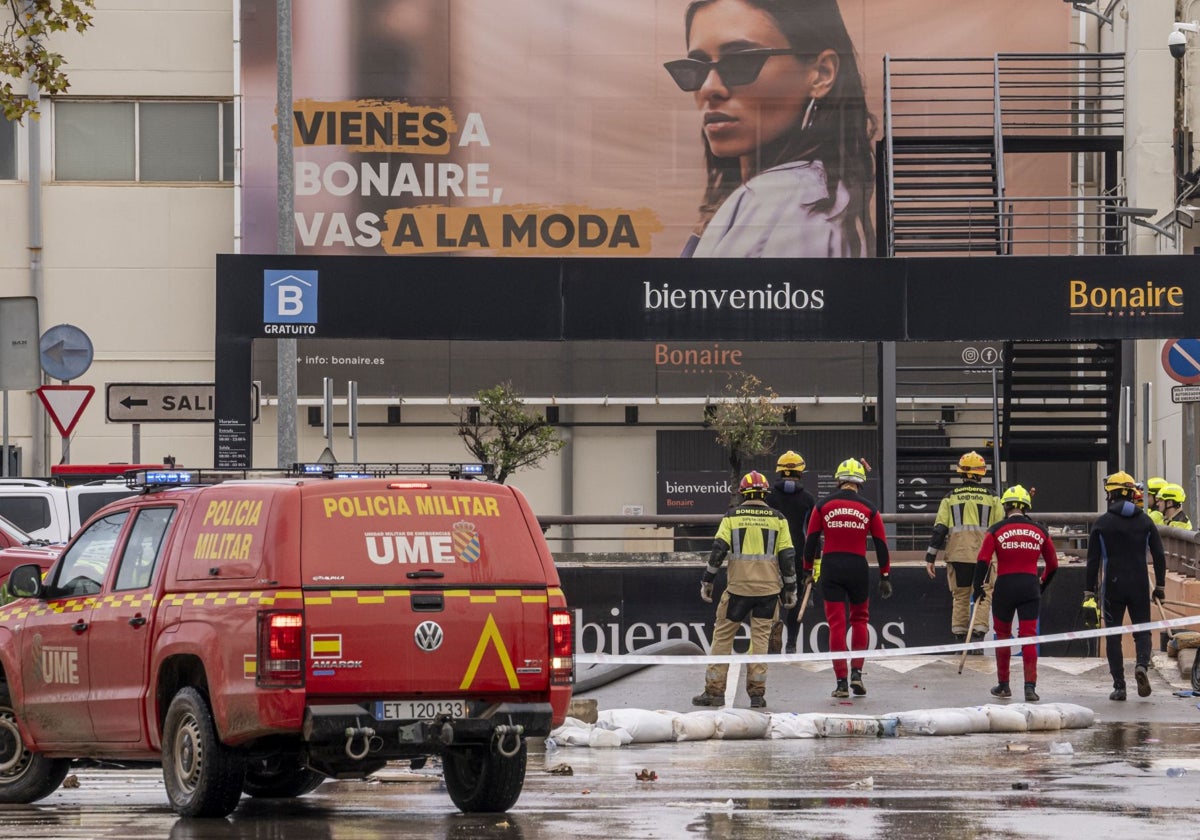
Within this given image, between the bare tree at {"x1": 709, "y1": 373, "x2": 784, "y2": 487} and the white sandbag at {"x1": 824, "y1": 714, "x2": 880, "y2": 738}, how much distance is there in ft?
95.4

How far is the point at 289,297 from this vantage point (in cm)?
2011

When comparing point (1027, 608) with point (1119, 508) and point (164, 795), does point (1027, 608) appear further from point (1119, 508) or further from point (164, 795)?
point (164, 795)

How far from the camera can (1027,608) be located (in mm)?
17531

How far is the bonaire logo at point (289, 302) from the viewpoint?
65.8 feet

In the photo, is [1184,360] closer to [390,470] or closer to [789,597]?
[789,597]

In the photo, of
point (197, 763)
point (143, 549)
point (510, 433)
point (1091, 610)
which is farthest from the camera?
point (510, 433)

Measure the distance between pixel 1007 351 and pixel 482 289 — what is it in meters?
13.9

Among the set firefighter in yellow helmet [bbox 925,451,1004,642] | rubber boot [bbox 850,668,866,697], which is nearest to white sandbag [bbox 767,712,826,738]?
rubber boot [bbox 850,668,866,697]

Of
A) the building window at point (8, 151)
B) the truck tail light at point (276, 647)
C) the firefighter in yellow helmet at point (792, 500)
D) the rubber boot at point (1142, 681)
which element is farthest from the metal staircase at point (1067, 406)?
the building window at point (8, 151)

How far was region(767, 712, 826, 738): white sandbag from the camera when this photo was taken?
15.1 m

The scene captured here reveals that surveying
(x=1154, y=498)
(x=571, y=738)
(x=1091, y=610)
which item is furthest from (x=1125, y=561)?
(x=1154, y=498)

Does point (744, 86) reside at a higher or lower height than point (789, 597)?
higher

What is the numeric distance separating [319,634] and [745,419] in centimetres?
3593

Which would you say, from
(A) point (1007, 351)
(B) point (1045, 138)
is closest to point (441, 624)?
(A) point (1007, 351)
